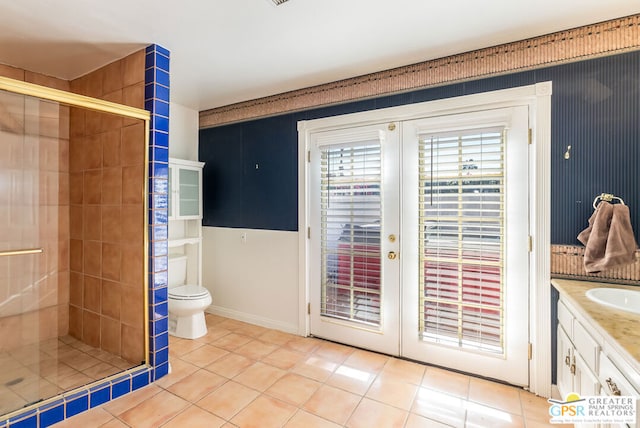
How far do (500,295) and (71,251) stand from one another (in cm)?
356

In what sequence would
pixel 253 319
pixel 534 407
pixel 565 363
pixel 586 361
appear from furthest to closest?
1. pixel 253 319
2. pixel 534 407
3. pixel 565 363
4. pixel 586 361

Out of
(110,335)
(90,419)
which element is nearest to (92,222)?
(110,335)

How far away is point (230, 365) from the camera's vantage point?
8.12 ft

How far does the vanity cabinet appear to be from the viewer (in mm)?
1158

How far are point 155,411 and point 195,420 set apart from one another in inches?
11.5

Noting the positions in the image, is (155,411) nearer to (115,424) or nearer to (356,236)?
(115,424)

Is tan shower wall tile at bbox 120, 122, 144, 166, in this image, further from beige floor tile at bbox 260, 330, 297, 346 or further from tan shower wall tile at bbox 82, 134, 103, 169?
beige floor tile at bbox 260, 330, 297, 346

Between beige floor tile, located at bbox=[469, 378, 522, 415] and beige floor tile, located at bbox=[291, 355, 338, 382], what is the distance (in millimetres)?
979

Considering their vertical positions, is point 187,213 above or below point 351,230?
above

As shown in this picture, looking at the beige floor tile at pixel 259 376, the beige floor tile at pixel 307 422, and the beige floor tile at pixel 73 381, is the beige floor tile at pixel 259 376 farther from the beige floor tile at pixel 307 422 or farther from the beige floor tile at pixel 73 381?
the beige floor tile at pixel 73 381

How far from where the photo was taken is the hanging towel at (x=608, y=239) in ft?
5.74

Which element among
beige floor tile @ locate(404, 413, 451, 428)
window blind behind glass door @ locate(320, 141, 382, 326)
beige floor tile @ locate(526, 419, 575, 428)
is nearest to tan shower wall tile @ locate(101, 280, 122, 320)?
window blind behind glass door @ locate(320, 141, 382, 326)

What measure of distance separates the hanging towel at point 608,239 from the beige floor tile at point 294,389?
1.91 m

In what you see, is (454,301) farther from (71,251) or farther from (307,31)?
(71,251)
